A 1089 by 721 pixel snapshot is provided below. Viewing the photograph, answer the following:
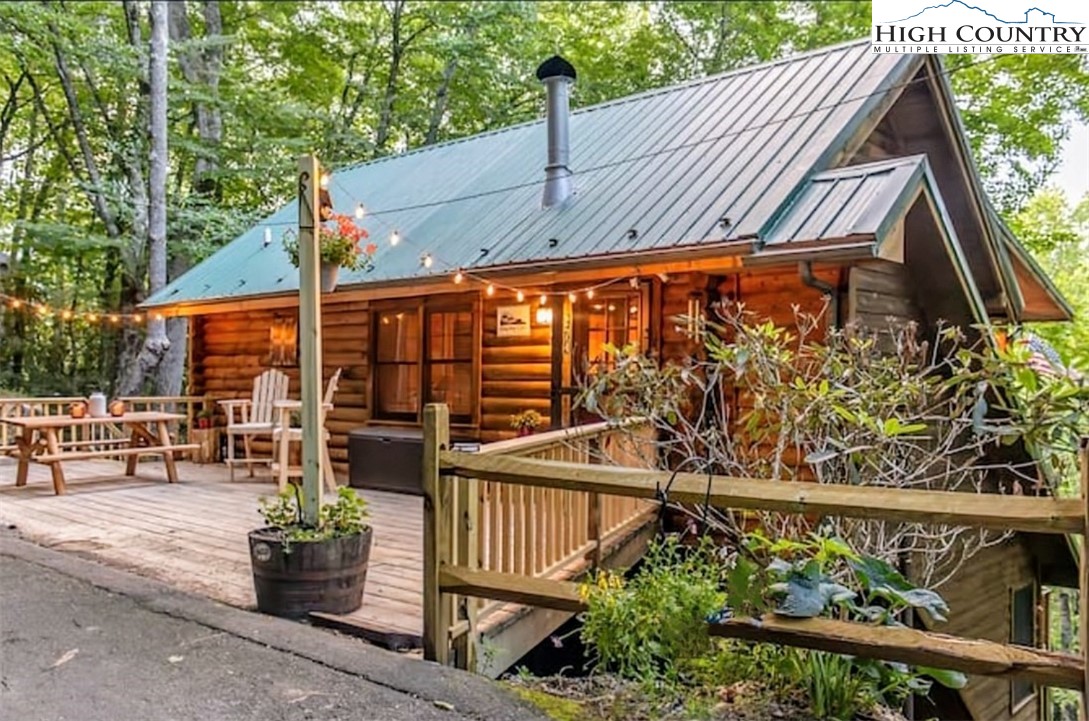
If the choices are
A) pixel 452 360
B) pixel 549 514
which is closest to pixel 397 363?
pixel 452 360

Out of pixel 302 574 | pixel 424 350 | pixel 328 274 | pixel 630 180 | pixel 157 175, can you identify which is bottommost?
pixel 302 574

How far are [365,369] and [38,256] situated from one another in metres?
12.0

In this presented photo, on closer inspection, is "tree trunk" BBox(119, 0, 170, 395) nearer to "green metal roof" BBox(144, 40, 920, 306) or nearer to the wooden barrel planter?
"green metal roof" BBox(144, 40, 920, 306)

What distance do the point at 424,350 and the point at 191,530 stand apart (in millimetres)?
3029

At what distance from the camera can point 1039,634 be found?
8398 millimetres

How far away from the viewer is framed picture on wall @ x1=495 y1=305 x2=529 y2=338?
700cm

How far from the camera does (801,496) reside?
240 centimetres

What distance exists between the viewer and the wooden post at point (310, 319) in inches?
145

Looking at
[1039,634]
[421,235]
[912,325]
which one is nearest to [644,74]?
[421,235]

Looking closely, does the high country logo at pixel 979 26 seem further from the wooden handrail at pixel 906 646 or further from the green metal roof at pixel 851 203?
the wooden handrail at pixel 906 646

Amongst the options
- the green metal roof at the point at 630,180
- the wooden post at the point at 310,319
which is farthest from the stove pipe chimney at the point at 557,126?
the wooden post at the point at 310,319

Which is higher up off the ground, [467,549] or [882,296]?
[882,296]

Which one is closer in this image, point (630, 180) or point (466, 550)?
point (466, 550)

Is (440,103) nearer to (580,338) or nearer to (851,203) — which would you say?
(580,338)
